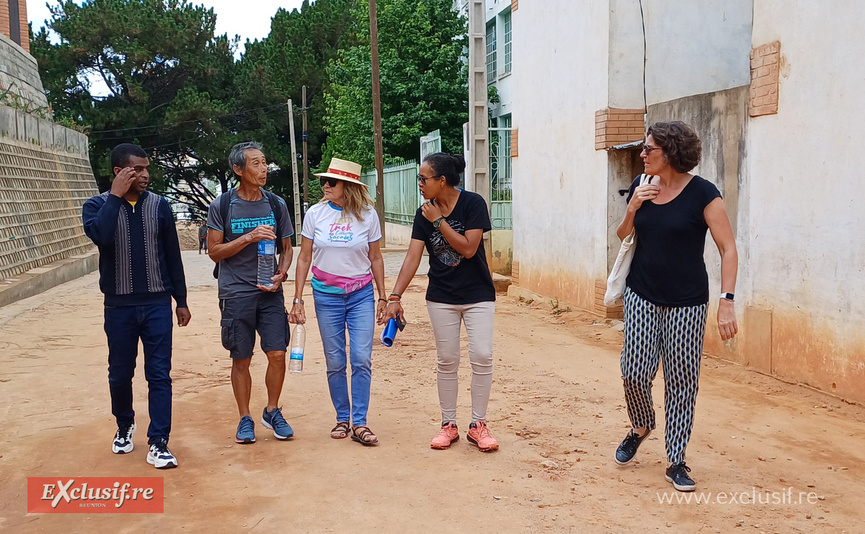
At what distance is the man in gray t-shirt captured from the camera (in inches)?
214

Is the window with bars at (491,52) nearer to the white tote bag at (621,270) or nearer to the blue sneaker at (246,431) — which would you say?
the blue sneaker at (246,431)

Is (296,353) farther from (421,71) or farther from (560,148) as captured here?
(421,71)

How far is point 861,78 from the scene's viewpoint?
21.1ft

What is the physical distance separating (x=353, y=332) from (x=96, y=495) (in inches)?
72.9

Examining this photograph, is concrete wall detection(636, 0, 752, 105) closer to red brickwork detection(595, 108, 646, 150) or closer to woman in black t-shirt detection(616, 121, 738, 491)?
red brickwork detection(595, 108, 646, 150)

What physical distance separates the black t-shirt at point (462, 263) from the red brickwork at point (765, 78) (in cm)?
353

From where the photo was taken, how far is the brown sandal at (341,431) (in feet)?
18.6

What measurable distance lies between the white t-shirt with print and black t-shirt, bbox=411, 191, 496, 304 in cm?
45

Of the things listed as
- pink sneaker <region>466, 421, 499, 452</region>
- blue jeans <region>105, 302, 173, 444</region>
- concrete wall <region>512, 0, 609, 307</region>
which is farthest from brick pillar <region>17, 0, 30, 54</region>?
pink sneaker <region>466, 421, 499, 452</region>

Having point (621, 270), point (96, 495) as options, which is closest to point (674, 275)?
point (621, 270)

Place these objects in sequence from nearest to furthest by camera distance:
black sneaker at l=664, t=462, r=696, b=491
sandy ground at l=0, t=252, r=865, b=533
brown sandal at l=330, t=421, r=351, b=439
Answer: sandy ground at l=0, t=252, r=865, b=533
black sneaker at l=664, t=462, r=696, b=491
brown sandal at l=330, t=421, r=351, b=439

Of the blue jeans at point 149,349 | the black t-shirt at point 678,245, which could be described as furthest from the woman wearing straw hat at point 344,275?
the black t-shirt at point 678,245

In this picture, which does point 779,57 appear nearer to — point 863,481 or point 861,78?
point 861,78

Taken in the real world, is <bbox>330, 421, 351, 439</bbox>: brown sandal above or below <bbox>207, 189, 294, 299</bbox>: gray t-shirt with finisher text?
below
